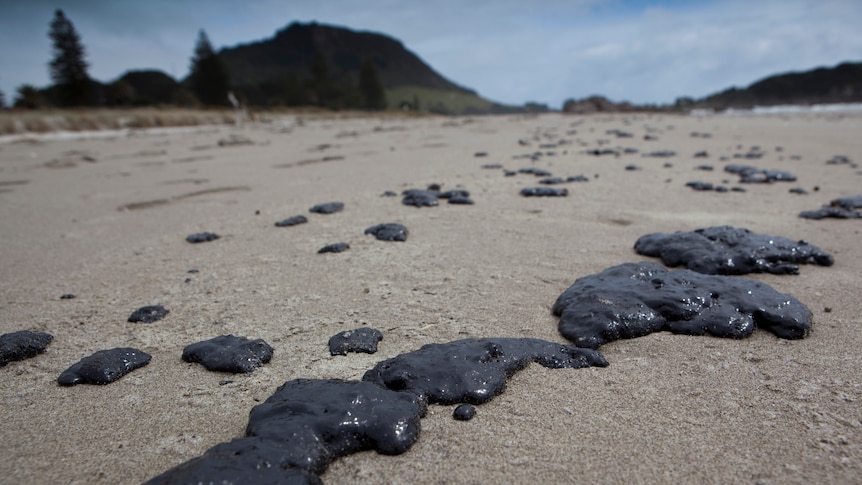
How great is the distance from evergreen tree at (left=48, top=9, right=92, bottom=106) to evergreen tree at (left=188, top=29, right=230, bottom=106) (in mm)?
11140

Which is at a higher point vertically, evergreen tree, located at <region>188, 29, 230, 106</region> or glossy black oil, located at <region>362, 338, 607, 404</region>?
evergreen tree, located at <region>188, 29, 230, 106</region>

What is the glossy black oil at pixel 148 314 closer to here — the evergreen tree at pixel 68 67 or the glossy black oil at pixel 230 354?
Result: the glossy black oil at pixel 230 354

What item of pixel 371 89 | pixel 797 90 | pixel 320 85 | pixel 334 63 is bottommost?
pixel 797 90

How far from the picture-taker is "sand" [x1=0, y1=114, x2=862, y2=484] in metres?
1.28

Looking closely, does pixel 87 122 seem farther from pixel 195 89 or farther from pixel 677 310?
pixel 195 89

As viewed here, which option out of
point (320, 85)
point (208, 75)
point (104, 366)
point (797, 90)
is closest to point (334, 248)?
point (104, 366)

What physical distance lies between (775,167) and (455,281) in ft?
17.3

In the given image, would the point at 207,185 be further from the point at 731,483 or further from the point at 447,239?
the point at 731,483

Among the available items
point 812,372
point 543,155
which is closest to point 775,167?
point 543,155

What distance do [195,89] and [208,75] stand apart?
2.39m

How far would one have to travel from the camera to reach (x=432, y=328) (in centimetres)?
198

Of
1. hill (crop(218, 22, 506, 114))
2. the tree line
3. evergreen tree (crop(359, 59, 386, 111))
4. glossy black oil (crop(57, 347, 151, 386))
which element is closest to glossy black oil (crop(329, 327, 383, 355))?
glossy black oil (crop(57, 347, 151, 386))

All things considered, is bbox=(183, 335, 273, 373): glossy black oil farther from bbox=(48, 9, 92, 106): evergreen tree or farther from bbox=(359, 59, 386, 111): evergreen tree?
bbox=(359, 59, 386, 111): evergreen tree

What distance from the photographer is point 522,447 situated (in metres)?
1.30
